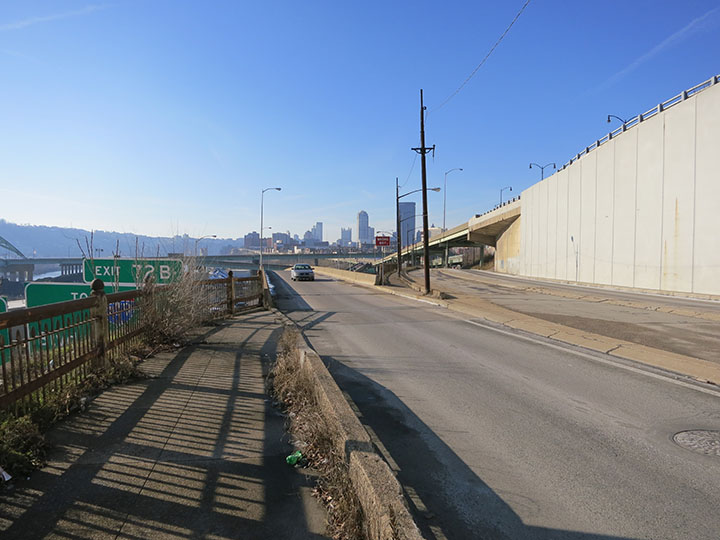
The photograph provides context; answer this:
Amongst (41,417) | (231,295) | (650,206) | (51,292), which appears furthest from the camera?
(650,206)

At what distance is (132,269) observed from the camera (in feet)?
33.3

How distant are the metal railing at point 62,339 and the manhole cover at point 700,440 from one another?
658 cm

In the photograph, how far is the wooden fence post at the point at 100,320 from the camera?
20.9ft

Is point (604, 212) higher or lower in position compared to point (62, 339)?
higher

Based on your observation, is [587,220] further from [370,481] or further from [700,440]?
[370,481]

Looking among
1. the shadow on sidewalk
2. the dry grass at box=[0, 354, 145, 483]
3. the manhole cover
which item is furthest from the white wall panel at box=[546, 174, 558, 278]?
the dry grass at box=[0, 354, 145, 483]

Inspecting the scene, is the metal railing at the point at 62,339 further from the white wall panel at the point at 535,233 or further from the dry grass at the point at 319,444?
the white wall panel at the point at 535,233

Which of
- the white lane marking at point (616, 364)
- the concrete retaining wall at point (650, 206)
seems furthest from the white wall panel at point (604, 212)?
the white lane marking at point (616, 364)

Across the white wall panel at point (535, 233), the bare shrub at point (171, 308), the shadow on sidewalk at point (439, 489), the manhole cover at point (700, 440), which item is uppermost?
the white wall panel at point (535, 233)

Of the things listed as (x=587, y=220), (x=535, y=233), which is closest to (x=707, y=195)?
(x=587, y=220)

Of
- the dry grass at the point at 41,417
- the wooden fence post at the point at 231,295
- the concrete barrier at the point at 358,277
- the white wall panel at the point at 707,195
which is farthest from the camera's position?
the concrete barrier at the point at 358,277

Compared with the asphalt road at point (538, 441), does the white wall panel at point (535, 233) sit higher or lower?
higher

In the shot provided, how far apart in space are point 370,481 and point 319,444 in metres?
1.40

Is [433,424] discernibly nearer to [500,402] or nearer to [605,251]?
[500,402]
